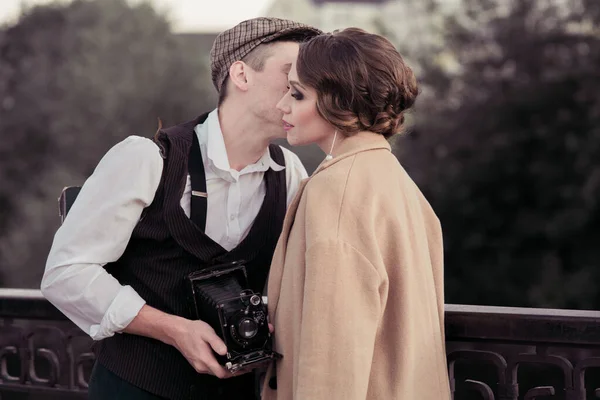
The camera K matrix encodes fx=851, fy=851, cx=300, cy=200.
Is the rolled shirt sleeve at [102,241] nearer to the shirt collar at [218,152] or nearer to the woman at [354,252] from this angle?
the shirt collar at [218,152]

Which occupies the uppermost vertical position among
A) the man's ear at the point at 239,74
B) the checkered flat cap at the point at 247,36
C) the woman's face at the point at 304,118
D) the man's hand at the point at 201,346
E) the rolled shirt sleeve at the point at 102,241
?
the checkered flat cap at the point at 247,36

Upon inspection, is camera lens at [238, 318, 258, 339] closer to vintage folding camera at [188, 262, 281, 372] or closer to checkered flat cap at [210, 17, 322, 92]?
vintage folding camera at [188, 262, 281, 372]

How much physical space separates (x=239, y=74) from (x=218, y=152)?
0.87ft

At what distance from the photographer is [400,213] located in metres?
2.06

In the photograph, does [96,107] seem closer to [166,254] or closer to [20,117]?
[20,117]

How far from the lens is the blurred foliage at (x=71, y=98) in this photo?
19.4 metres

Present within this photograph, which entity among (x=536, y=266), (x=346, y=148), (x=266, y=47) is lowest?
(x=536, y=266)

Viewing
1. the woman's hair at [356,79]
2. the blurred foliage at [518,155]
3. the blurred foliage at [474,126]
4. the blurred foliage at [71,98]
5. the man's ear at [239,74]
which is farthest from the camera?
the blurred foliage at [71,98]

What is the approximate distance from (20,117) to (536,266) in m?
14.0

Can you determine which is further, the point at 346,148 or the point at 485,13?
the point at 485,13

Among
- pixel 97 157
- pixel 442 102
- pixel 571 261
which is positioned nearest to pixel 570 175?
pixel 571 261

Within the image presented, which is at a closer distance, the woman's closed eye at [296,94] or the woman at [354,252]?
the woman at [354,252]

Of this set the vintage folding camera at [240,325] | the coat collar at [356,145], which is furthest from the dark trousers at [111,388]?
the coat collar at [356,145]

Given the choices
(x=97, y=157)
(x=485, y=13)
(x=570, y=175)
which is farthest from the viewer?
(x=97, y=157)
